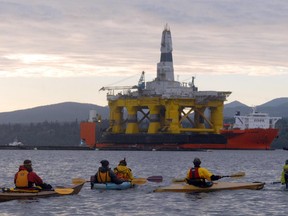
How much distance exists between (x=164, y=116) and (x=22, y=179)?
375 feet

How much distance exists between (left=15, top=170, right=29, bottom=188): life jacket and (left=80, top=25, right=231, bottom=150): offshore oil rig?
339ft

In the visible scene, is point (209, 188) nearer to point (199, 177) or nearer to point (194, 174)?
point (199, 177)

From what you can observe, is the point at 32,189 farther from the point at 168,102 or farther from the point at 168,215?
the point at 168,102

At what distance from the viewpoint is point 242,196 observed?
44.2m

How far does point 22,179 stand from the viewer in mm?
39688

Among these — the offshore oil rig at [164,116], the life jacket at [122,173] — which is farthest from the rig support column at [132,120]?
the life jacket at [122,173]

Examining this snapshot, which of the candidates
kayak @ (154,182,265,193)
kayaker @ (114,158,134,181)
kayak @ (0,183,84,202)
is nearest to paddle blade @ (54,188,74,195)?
kayak @ (0,183,84,202)

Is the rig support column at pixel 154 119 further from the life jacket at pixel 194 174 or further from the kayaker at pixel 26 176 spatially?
the kayaker at pixel 26 176

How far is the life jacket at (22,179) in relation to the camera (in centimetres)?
3962

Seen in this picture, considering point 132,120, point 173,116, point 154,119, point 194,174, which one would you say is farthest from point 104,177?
point 132,120

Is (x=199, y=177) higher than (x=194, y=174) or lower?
lower

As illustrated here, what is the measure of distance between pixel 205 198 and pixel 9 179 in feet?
73.8

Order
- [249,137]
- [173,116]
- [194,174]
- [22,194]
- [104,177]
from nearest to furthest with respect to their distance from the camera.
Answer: [22,194], [194,174], [104,177], [249,137], [173,116]

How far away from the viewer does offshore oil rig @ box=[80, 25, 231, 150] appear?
474 ft
